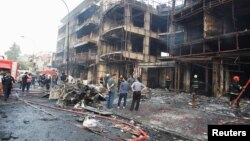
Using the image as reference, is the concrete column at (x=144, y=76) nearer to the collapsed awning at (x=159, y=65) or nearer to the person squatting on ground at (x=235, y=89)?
the collapsed awning at (x=159, y=65)

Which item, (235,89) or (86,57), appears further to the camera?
(86,57)

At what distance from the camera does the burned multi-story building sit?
18828 mm

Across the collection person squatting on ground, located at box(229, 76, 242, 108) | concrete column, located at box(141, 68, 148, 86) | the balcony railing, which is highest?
the balcony railing

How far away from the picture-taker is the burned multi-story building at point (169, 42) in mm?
18828

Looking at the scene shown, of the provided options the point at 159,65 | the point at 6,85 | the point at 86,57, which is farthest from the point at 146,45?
the point at 6,85

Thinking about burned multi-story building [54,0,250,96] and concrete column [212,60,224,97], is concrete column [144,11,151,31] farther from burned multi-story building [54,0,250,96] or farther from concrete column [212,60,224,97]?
concrete column [212,60,224,97]

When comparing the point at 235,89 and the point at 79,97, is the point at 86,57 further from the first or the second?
the point at 235,89

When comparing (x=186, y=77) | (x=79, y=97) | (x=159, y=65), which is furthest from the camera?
(x=159, y=65)

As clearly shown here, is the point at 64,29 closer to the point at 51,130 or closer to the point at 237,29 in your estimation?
the point at 237,29

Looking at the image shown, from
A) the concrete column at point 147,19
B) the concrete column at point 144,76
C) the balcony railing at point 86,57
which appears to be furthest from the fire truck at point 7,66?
the concrete column at point 147,19

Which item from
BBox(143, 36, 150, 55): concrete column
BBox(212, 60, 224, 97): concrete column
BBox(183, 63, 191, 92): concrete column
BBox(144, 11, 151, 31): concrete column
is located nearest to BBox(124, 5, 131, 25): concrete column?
BBox(144, 11, 151, 31): concrete column

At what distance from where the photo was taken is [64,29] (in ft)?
194

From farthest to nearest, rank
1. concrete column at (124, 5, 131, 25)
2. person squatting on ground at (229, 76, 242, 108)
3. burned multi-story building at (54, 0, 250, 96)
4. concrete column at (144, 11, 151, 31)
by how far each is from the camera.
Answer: concrete column at (144, 11, 151, 31) → concrete column at (124, 5, 131, 25) → burned multi-story building at (54, 0, 250, 96) → person squatting on ground at (229, 76, 242, 108)

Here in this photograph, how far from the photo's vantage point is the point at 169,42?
2797 cm
